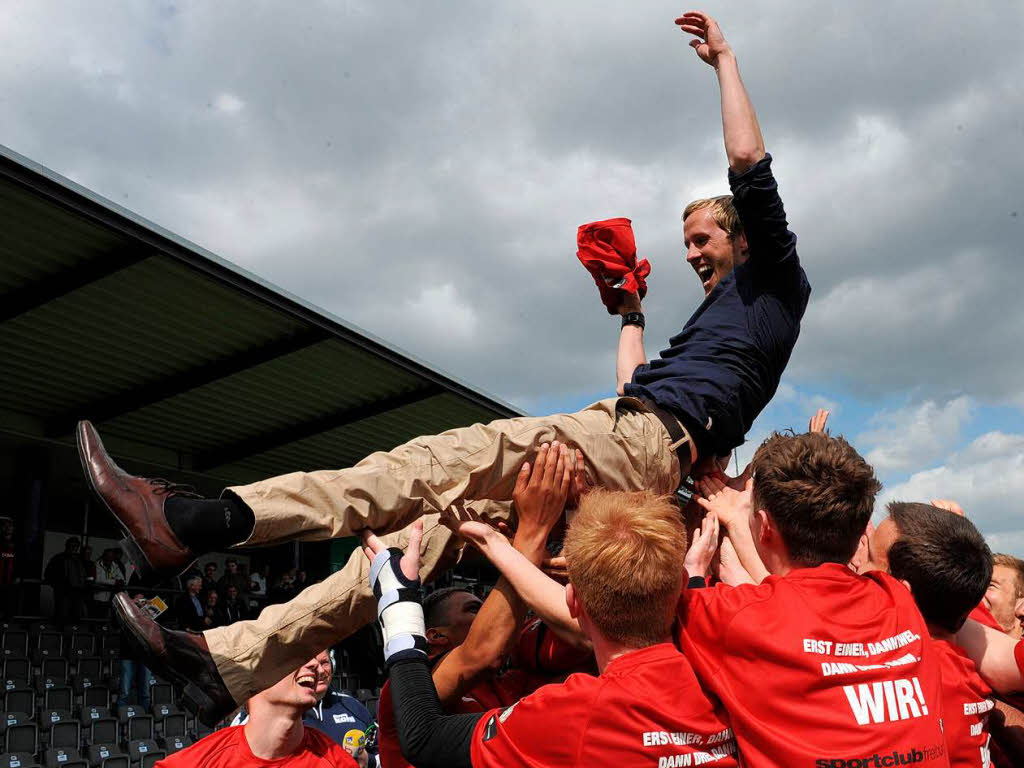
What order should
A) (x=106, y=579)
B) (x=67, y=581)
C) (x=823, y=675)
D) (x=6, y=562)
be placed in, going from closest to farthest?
(x=823, y=675) < (x=6, y=562) < (x=67, y=581) < (x=106, y=579)

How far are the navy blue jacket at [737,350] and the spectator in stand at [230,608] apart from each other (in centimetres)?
1243

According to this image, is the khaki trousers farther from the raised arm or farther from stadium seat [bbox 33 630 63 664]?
stadium seat [bbox 33 630 63 664]

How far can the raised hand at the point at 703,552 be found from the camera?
318 centimetres

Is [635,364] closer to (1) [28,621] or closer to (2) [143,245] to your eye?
(2) [143,245]

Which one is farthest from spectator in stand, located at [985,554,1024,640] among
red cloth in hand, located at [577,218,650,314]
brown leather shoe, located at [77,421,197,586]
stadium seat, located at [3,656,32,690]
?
stadium seat, located at [3,656,32,690]

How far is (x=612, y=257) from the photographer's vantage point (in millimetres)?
4637

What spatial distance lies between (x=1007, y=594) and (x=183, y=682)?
11.3 feet

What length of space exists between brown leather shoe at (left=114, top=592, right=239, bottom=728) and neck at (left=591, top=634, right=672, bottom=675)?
175 centimetres

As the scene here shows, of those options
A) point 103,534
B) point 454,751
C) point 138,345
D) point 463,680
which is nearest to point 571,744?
point 454,751

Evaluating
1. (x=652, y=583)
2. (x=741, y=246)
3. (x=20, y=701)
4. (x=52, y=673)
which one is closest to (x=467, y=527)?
(x=652, y=583)

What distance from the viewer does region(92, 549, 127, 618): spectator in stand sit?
1577 centimetres

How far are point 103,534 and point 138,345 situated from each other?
1305cm

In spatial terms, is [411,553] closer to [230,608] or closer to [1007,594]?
[1007,594]

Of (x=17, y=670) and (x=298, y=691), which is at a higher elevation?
(x=17, y=670)
